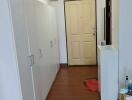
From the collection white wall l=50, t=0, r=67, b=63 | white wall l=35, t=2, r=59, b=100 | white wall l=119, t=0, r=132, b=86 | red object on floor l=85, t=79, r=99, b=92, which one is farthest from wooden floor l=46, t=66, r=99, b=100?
white wall l=119, t=0, r=132, b=86

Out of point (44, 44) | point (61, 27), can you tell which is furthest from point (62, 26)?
point (44, 44)

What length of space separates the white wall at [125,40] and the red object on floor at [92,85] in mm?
1108

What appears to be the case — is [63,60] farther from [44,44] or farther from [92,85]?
[44,44]

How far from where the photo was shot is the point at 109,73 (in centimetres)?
228

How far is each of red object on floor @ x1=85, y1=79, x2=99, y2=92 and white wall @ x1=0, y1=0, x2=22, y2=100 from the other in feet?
6.24

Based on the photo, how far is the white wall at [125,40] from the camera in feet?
6.77

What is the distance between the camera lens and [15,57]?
166cm

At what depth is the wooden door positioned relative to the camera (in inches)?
179

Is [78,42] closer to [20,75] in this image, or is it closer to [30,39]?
[30,39]

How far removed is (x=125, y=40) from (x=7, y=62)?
5.00 feet

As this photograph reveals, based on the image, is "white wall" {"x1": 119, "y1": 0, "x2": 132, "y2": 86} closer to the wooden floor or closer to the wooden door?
the wooden floor

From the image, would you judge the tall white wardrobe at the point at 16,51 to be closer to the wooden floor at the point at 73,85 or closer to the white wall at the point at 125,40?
the wooden floor at the point at 73,85

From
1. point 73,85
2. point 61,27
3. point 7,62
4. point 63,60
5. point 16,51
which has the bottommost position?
point 73,85

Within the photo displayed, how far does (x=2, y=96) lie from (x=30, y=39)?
786mm
